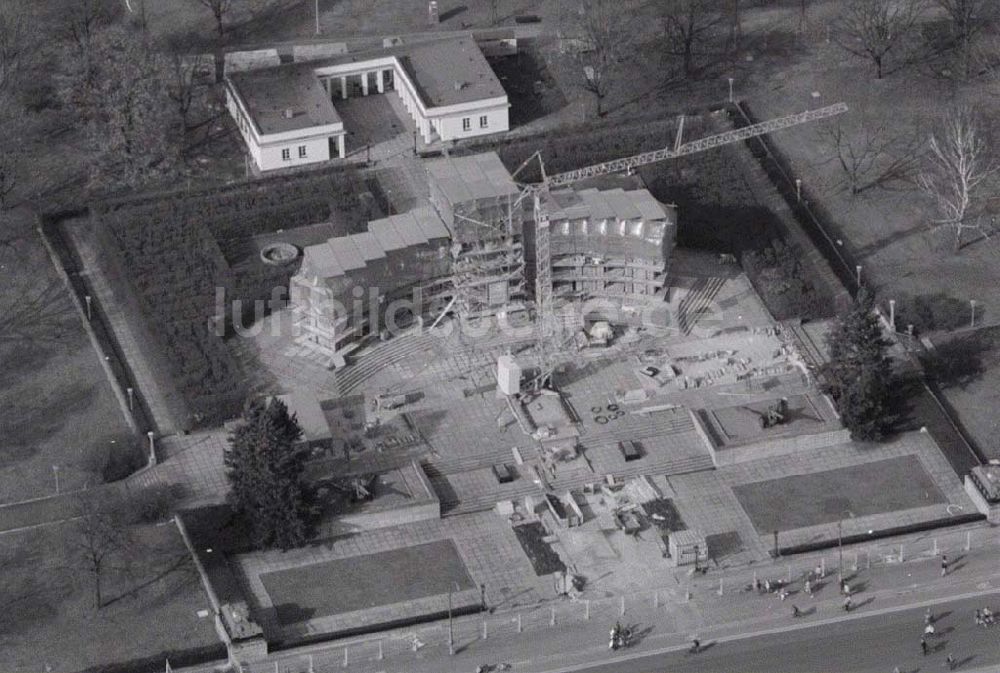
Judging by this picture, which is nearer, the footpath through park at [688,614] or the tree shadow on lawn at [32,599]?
the footpath through park at [688,614]

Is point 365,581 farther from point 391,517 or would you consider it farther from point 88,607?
point 88,607

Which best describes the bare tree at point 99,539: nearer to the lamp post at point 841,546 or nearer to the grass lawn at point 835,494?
the grass lawn at point 835,494

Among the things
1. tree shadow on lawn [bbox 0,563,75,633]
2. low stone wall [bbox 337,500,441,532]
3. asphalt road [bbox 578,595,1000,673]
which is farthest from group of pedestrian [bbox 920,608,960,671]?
tree shadow on lawn [bbox 0,563,75,633]

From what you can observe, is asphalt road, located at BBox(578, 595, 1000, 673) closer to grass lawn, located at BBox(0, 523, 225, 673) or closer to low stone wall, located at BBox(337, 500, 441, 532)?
low stone wall, located at BBox(337, 500, 441, 532)

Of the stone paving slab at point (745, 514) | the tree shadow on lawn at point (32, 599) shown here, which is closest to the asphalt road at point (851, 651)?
the stone paving slab at point (745, 514)

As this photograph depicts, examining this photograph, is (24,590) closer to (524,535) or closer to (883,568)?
(524,535)

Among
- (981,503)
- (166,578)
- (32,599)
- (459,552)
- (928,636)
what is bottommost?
(928,636)

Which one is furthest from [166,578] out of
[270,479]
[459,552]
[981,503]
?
[981,503]
